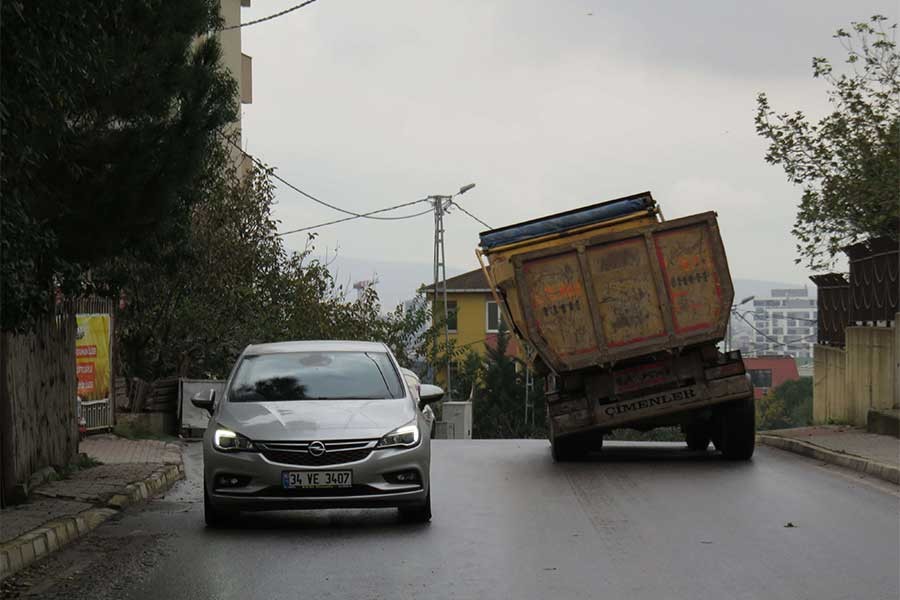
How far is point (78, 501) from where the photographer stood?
13.2 metres

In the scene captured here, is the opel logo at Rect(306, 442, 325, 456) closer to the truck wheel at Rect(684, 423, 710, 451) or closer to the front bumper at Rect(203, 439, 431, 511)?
the front bumper at Rect(203, 439, 431, 511)

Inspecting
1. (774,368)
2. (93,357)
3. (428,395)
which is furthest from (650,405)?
(774,368)

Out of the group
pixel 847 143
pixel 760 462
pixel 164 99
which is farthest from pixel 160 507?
pixel 847 143

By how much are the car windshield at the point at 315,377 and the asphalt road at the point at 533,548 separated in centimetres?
106

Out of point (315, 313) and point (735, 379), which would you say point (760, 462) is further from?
point (315, 313)

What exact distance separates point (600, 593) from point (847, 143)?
715 inches

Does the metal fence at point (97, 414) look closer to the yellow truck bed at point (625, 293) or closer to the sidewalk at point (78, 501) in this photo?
the sidewalk at point (78, 501)

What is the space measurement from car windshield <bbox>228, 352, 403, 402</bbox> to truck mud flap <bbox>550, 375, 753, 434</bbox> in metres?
5.33

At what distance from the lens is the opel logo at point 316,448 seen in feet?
37.6

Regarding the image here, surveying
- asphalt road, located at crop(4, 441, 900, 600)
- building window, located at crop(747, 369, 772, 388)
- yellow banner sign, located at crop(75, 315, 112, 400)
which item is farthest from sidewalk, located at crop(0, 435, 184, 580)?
building window, located at crop(747, 369, 772, 388)

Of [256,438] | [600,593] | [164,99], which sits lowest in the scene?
[600,593]

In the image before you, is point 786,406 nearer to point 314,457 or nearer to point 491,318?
point 491,318

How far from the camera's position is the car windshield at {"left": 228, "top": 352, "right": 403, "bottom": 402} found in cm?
1257

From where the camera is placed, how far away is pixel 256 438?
11578mm
